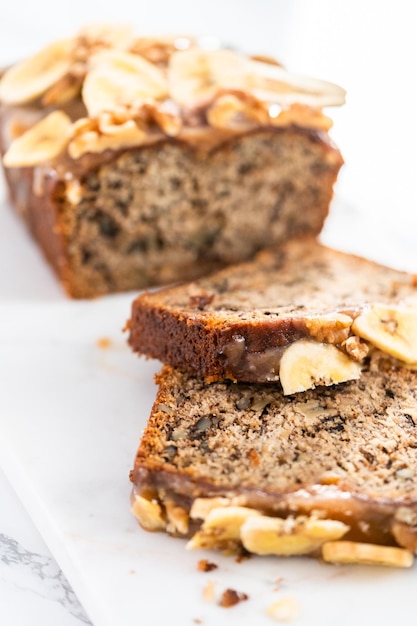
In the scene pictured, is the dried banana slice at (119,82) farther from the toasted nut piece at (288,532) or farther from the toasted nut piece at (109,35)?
the toasted nut piece at (288,532)

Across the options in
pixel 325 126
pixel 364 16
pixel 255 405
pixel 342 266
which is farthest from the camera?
pixel 364 16

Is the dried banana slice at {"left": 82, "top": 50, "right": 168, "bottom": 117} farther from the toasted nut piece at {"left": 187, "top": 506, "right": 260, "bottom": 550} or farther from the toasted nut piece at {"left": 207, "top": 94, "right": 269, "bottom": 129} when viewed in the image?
the toasted nut piece at {"left": 187, "top": 506, "right": 260, "bottom": 550}

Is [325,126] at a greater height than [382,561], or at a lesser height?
greater

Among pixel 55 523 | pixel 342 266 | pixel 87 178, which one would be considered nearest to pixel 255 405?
pixel 55 523

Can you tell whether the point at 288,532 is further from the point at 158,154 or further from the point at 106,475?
the point at 158,154

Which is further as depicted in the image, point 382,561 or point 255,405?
point 255,405

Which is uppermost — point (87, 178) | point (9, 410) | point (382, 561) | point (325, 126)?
point (325, 126)

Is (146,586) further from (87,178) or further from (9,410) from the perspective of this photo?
(87,178)

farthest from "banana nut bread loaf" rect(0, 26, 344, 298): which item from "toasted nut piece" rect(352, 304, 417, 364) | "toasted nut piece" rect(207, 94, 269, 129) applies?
"toasted nut piece" rect(352, 304, 417, 364)
